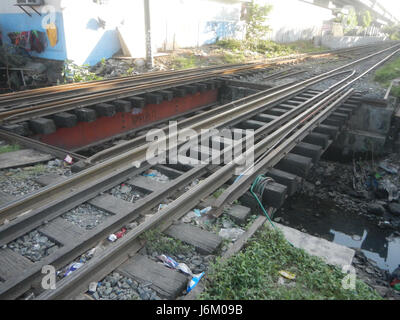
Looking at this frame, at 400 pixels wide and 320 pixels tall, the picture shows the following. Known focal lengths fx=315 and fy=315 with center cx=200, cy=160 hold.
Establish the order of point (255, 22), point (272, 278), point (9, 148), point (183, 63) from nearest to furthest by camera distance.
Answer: point (272, 278)
point (9, 148)
point (183, 63)
point (255, 22)

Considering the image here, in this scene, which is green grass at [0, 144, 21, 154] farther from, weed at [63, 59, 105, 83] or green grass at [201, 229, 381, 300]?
weed at [63, 59, 105, 83]

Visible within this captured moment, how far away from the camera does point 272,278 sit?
10.0 ft

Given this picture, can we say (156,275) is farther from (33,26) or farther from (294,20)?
(294,20)

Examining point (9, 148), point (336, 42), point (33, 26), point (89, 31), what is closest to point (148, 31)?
point (89, 31)

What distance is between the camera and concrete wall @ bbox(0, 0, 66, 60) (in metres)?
14.4

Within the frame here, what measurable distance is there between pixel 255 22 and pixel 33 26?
59.1 ft

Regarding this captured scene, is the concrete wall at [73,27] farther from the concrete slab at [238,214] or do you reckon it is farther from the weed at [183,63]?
the concrete slab at [238,214]

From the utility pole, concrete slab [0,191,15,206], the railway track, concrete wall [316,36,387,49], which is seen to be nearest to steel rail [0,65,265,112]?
the railway track

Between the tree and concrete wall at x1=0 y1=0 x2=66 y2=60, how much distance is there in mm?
16056

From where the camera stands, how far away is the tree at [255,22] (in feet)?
86.2

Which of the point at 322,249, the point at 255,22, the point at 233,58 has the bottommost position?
the point at 322,249

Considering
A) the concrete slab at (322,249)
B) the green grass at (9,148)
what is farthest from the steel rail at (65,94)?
the concrete slab at (322,249)
